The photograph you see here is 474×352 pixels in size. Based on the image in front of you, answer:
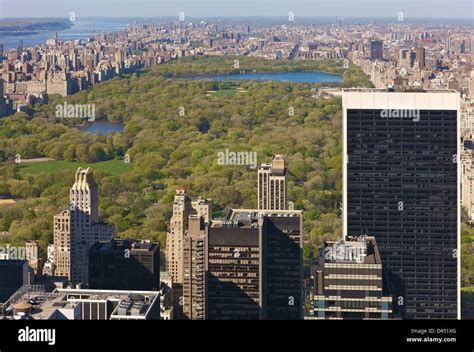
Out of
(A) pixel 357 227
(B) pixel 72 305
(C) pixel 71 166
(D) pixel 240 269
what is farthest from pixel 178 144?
(B) pixel 72 305

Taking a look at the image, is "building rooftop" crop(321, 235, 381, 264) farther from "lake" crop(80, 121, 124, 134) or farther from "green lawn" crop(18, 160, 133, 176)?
"lake" crop(80, 121, 124, 134)

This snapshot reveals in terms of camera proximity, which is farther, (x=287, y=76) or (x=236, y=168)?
(x=287, y=76)

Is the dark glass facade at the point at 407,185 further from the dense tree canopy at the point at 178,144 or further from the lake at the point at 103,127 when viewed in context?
the lake at the point at 103,127

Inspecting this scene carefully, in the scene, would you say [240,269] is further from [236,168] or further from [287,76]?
[287,76]

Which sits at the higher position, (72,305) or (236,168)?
(72,305)

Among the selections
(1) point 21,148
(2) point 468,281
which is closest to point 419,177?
(2) point 468,281

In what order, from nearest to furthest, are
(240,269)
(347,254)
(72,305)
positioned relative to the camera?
(72,305)
(347,254)
(240,269)

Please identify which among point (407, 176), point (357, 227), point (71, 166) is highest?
point (407, 176)

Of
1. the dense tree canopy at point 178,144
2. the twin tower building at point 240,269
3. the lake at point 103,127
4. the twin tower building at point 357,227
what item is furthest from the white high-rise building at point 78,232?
the lake at point 103,127
